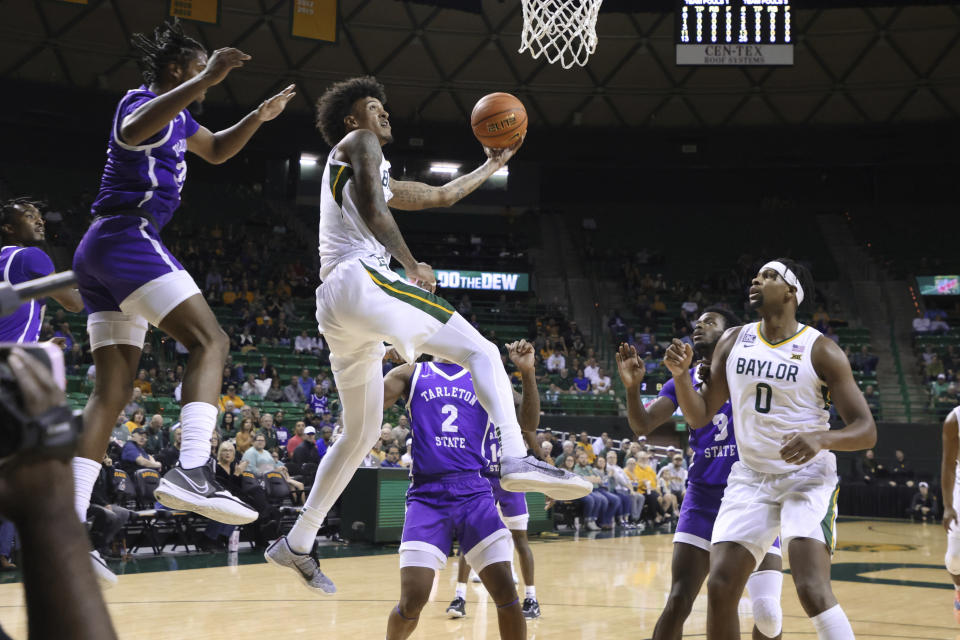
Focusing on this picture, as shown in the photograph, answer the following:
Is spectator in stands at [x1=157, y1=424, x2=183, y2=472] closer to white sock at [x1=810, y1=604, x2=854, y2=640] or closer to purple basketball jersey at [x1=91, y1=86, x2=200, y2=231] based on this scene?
purple basketball jersey at [x1=91, y1=86, x2=200, y2=231]

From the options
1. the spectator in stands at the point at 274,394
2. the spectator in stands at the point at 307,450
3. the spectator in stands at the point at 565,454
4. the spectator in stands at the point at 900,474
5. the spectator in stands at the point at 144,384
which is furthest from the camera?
the spectator in stands at the point at 900,474

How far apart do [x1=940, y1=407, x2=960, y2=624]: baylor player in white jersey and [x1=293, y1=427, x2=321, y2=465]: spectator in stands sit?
783cm

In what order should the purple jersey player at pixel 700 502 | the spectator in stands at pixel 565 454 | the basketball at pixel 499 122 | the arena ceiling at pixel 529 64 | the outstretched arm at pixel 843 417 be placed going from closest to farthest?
the outstretched arm at pixel 843 417
the basketball at pixel 499 122
the purple jersey player at pixel 700 502
the spectator in stands at pixel 565 454
the arena ceiling at pixel 529 64

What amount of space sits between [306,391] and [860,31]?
1824cm

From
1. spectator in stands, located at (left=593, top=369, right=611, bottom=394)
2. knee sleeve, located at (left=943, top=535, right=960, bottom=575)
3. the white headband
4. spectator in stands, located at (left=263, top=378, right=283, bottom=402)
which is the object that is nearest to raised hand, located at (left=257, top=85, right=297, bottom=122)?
the white headband

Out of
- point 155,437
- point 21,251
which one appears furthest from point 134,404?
point 21,251

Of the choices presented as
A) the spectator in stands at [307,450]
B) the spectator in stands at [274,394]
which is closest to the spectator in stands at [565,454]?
the spectator in stands at [307,450]

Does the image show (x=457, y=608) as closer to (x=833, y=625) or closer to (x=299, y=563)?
(x=299, y=563)

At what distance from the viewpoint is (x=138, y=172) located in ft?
12.8

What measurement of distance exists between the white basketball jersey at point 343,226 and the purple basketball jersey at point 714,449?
88.9 inches

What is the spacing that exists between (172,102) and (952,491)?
21.0 feet

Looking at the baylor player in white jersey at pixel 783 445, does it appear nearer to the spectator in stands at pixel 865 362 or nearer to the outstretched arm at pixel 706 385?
the outstretched arm at pixel 706 385

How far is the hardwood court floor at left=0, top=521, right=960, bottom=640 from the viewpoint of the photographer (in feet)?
24.6

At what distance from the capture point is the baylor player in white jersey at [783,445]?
4559 mm
